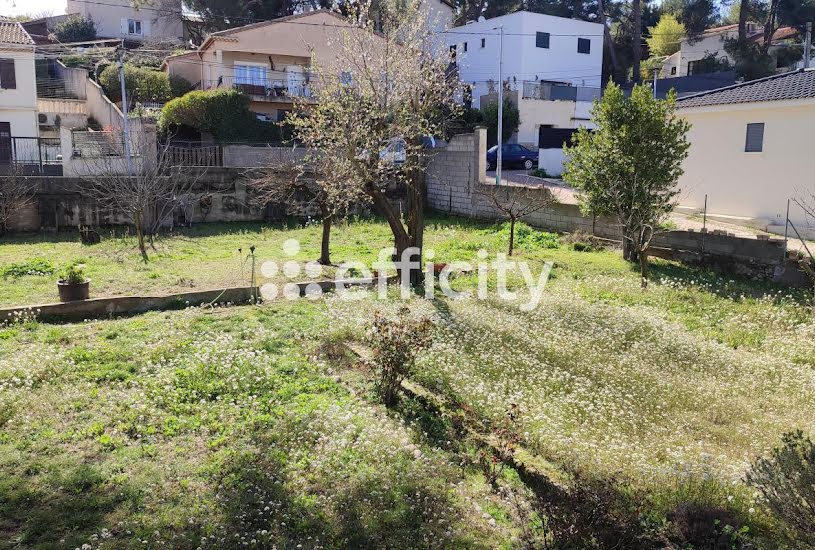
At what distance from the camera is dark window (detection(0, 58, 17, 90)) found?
87.2 feet

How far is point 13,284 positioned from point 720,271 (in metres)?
15.1

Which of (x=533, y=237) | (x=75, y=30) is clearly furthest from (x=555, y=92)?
(x=75, y=30)

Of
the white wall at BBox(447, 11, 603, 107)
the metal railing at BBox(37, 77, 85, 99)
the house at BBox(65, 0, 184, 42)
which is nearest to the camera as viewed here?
the metal railing at BBox(37, 77, 85, 99)

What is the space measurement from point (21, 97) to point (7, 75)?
95 cm

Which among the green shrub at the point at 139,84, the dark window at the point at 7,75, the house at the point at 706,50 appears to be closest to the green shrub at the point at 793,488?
the dark window at the point at 7,75

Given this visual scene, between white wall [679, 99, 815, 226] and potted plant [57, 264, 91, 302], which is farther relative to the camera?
white wall [679, 99, 815, 226]

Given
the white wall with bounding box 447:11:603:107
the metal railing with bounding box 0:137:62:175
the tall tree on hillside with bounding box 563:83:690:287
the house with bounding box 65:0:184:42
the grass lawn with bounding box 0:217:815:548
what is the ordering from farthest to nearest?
the house with bounding box 65:0:184:42
the white wall with bounding box 447:11:603:107
the metal railing with bounding box 0:137:62:175
the tall tree on hillside with bounding box 563:83:690:287
the grass lawn with bounding box 0:217:815:548

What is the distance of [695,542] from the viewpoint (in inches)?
198

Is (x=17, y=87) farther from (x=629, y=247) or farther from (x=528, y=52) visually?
(x=528, y=52)

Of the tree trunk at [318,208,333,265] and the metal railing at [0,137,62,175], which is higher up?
the metal railing at [0,137,62,175]

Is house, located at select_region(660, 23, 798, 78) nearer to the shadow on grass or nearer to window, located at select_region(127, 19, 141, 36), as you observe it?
window, located at select_region(127, 19, 141, 36)

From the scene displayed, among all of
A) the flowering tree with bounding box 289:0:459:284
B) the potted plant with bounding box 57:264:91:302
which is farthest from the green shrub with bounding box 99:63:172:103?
the potted plant with bounding box 57:264:91:302

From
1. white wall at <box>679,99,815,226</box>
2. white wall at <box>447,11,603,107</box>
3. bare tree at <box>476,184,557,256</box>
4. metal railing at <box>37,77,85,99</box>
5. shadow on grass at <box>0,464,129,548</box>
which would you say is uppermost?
white wall at <box>447,11,603,107</box>

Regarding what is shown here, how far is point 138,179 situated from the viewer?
55.0 ft
